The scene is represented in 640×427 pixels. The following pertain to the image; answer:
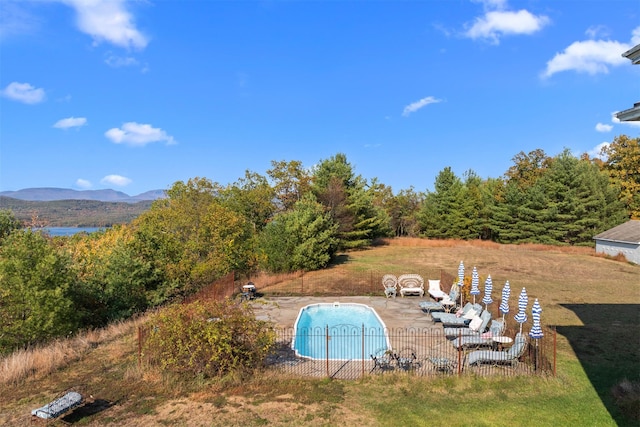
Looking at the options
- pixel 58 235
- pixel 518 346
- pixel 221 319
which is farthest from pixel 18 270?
pixel 58 235

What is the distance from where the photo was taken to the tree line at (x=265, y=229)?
11898 mm

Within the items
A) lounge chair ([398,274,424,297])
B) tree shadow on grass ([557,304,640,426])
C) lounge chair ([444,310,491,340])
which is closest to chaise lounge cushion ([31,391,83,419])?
lounge chair ([444,310,491,340])

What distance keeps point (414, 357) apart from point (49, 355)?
356 inches

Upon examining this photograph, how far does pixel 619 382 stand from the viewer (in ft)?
27.5

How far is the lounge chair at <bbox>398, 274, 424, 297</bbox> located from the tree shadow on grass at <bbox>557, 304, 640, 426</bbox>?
226 inches

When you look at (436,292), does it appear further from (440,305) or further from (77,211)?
(77,211)

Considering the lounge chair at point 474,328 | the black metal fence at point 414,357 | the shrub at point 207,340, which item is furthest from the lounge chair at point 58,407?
the lounge chair at point 474,328

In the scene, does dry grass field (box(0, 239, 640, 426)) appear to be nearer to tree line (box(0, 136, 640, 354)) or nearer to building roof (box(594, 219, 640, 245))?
tree line (box(0, 136, 640, 354))

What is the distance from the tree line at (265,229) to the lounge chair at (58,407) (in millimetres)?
5384

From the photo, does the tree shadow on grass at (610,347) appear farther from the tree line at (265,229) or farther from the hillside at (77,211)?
the hillside at (77,211)

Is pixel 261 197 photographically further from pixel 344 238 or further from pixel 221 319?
pixel 221 319

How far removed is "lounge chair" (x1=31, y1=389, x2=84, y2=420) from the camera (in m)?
6.69

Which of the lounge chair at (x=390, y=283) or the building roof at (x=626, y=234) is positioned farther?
the building roof at (x=626, y=234)

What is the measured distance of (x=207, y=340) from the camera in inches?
339
